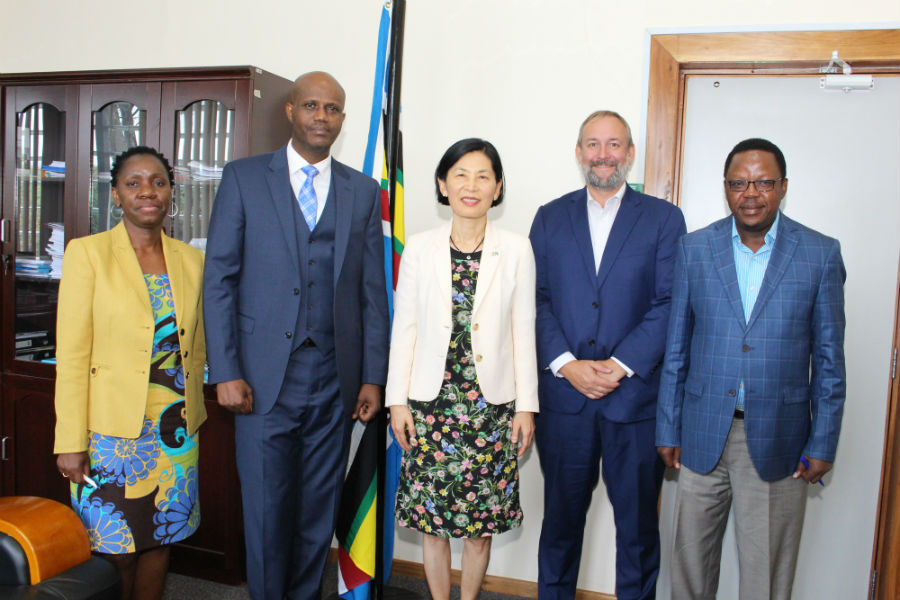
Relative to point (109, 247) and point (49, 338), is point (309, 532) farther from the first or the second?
point (49, 338)

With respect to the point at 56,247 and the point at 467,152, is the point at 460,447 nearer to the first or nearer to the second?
the point at 467,152

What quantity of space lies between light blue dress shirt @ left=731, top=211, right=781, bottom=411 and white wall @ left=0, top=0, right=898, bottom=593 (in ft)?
→ 2.39

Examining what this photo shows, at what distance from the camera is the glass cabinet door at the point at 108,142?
2.81 meters

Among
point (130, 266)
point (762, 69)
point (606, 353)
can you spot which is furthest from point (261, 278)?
point (762, 69)

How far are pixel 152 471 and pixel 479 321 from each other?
3.44ft

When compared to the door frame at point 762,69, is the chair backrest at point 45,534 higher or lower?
lower

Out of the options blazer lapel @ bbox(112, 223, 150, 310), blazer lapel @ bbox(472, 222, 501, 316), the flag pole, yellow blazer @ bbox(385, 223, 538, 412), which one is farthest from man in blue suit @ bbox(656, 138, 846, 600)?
blazer lapel @ bbox(112, 223, 150, 310)

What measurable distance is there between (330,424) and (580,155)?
122cm

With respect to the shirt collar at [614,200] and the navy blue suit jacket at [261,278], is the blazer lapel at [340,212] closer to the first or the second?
the navy blue suit jacket at [261,278]

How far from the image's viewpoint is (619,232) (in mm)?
2229

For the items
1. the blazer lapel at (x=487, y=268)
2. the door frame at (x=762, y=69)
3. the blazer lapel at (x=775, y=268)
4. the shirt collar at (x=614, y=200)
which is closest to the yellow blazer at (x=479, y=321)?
the blazer lapel at (x=487, y=268)

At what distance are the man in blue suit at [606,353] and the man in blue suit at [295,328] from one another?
60 centimetres

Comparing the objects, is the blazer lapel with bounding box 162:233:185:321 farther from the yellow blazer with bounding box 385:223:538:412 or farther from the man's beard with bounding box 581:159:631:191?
the man's beard with bounding box 581:159:631:191

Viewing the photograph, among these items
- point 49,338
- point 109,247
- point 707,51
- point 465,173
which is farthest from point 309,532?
point 707,51
